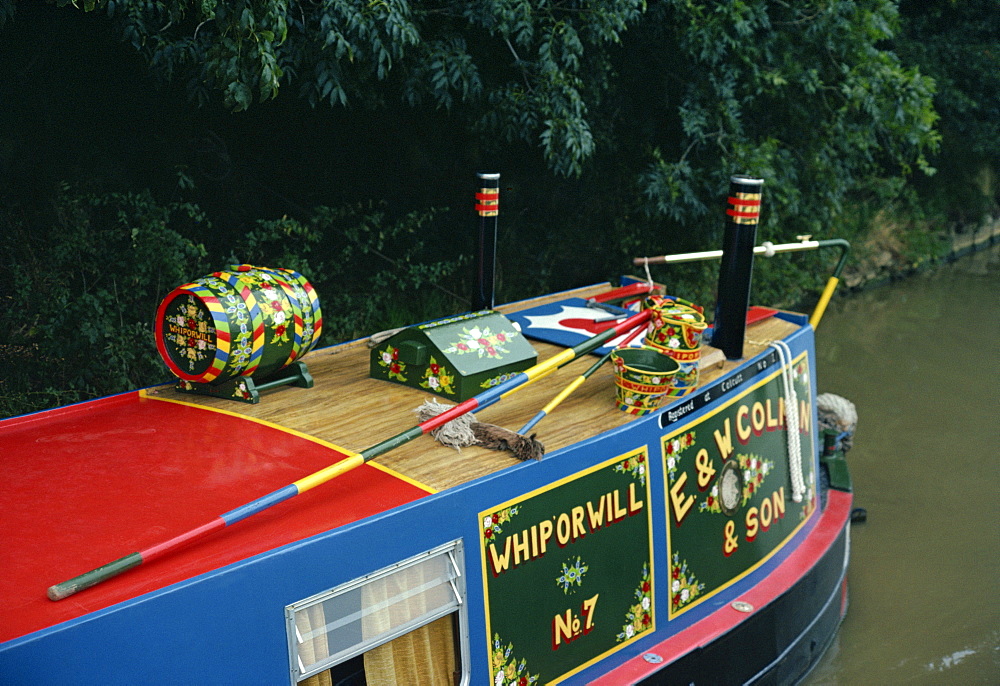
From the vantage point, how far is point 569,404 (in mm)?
3586

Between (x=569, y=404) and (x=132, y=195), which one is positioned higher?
(x=132, y=195)

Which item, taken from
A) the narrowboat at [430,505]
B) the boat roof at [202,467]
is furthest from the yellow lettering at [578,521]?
the boat roof at [202,467]

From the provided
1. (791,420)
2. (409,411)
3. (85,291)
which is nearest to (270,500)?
(409,411)

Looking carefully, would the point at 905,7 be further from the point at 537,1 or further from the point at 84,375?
the point at 84,375

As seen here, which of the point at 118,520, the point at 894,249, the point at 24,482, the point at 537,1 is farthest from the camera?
the point at 894,249

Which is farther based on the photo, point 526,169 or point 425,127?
point 526,169

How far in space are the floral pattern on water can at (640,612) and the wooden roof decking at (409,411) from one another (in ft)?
1.89

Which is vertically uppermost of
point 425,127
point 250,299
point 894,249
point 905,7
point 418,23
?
point 905,7

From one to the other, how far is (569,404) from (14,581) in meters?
1.98

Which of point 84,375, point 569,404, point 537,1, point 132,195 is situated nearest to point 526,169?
point 537,1

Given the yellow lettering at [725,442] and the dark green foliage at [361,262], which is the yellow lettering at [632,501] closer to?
the yellow lettering at [725,442]

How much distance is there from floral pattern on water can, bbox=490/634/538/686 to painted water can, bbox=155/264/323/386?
4.33ft

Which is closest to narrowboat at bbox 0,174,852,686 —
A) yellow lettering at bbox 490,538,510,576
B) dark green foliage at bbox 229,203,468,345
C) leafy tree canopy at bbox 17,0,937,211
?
yellow lettering at bbox 490,538,510,576

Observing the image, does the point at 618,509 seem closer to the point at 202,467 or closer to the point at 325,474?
the point at 325,474
